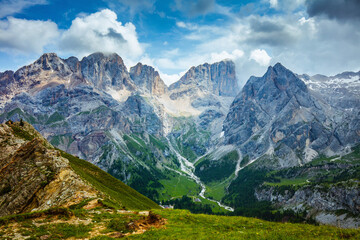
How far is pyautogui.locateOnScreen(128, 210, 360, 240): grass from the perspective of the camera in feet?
77.9

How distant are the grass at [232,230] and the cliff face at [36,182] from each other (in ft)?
78.6

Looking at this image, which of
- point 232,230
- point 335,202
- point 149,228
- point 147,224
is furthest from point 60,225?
point 335,202

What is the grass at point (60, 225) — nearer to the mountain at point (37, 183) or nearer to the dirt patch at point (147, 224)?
the dirt patch at point (147, 224)

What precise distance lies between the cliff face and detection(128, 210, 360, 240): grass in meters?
24.0

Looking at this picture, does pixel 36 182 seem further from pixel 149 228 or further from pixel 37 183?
pixel 149 228

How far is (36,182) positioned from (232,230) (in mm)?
46899

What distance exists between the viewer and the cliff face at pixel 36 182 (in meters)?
45.9

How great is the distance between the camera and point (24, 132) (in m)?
94.9

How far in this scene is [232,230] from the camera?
28547 millimetres

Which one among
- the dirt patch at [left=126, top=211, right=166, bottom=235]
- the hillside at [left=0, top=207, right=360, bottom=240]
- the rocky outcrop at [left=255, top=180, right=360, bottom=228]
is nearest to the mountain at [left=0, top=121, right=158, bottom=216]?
the hillside at [left=0, top=207, right=360, bottom=240]

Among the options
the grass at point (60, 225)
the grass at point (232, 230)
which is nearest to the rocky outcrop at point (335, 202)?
the grass at point (232, 230)

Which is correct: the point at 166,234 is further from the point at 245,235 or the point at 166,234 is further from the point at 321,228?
the point at 321,228

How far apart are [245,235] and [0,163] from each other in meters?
71.6

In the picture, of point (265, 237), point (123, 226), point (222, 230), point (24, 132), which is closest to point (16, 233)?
point (123, 226)
